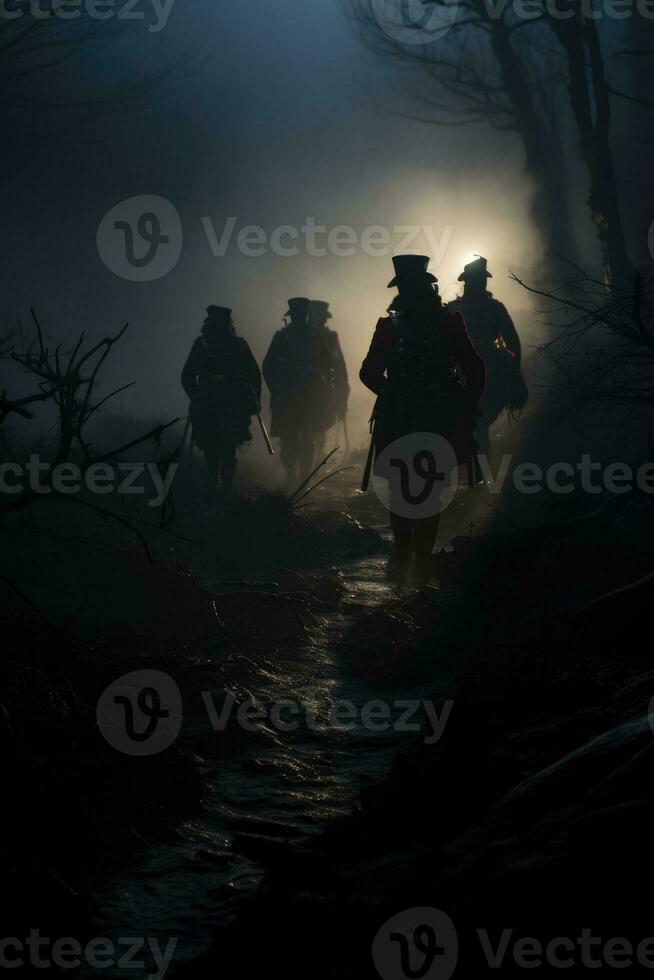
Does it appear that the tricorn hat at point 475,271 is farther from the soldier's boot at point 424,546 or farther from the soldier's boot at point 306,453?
the soldier's boot at point 424,546

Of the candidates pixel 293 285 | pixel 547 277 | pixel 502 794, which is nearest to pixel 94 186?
pixel 293 285

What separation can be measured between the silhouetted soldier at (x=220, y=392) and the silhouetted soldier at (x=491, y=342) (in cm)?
289

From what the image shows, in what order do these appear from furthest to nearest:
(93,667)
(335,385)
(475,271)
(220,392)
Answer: (335,385)
(220,392)
(475,271)
(93,667)

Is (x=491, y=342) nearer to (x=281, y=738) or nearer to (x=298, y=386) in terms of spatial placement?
Result: (x=298, y=386)

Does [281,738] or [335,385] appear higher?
[335,385]

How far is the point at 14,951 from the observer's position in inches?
88.4

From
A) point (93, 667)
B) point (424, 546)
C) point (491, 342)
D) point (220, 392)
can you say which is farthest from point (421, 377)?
point (220, 392)

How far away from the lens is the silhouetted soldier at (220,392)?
11.9 m

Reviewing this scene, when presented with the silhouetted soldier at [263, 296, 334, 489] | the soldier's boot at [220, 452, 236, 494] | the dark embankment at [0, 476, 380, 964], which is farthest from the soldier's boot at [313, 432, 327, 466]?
the dark embankment at [0, 476, 380, 964]

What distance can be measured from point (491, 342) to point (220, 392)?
344cm

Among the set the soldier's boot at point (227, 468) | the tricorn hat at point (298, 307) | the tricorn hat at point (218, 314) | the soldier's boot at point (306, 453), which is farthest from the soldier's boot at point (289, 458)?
the tricorn hat at point (218, 314)

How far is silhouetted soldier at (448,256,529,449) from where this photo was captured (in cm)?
1080

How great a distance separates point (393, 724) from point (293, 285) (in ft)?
105

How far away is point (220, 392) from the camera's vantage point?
11.9 metres
